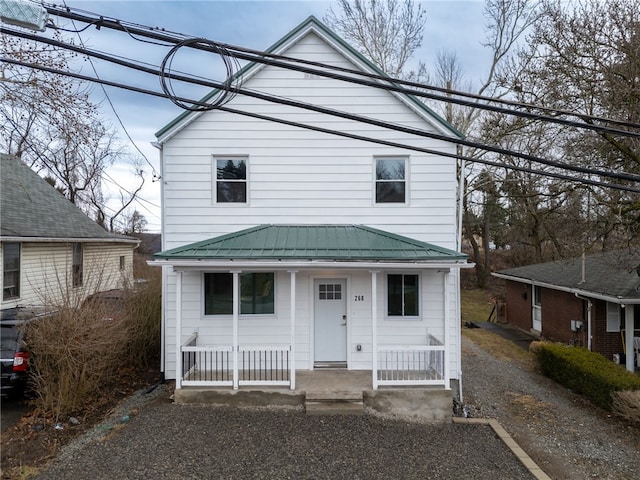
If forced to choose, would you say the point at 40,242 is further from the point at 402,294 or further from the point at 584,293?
the point at 584,293

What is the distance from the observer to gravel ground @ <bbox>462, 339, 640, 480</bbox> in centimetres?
625

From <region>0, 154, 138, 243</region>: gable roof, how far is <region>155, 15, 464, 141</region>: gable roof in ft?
20.8

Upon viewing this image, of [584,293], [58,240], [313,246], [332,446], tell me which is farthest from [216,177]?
[584,293]

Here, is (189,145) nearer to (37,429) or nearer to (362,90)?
(362,90)

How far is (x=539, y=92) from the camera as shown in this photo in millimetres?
11492

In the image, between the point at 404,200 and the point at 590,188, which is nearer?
the point at 404,200

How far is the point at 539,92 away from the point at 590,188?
3.28 m

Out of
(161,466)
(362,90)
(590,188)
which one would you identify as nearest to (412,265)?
(362,90)

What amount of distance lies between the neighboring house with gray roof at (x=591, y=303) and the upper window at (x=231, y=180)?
10218 millimetres

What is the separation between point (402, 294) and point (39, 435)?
7.64m

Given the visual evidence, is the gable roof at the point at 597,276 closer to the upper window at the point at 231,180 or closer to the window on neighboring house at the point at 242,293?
the window on neighboring house at the point at 242,293

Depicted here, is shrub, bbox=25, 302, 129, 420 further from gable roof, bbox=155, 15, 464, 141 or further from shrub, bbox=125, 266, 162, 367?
gable roof, bbox=155, 15, 464, 141

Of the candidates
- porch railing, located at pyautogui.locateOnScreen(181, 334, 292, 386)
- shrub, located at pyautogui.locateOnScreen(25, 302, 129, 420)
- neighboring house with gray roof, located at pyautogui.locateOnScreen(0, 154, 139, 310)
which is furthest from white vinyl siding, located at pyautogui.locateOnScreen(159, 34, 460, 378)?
neighboring house with gray roof, located at pyautogui.locateOnScreen(0, 154, 139, 310)

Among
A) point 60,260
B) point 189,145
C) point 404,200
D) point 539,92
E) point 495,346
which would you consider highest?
point 539,92
